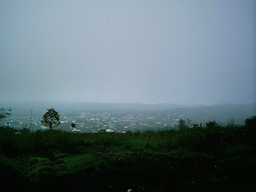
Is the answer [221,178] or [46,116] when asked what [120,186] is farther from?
[46,116]

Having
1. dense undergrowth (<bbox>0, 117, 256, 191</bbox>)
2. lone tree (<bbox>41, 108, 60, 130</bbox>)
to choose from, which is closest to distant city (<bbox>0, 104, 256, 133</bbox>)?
lone tree (<bbox>41, 108, 60, 130</bbox>)

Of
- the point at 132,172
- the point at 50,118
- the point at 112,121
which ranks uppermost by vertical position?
the point at 50,118

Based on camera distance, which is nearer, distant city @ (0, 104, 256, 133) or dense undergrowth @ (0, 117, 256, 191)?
dense undergrowth @ (0, 117, 256, 191)

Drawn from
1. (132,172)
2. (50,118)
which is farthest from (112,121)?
(132,172)

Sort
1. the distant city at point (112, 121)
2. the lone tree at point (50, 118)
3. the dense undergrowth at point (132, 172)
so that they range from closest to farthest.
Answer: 1. the dense undergrowth at point (132, 172)
2. the lone tree at point (50, 118)
3. the distant city at point (112, 121)

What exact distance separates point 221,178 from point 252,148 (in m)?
3.96

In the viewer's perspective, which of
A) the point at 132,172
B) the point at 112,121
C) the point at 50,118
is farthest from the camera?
the point at 112,121

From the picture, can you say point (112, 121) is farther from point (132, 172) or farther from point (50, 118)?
point (132, 172)

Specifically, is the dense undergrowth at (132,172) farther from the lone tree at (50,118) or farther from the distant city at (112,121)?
the distant city at (112,121)

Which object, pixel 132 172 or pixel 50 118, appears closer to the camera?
pixel 132 172

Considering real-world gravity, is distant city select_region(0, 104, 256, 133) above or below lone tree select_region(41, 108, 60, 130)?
below

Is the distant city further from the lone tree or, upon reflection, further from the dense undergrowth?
the dense undergrowth

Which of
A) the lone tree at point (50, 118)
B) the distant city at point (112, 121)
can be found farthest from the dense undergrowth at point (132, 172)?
the distant city at point (112, 121)

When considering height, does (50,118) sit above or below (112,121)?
above
